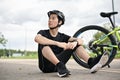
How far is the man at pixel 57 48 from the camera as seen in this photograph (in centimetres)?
700

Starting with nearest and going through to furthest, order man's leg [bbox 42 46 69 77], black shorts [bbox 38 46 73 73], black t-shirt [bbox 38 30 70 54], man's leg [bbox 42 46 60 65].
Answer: man's leg [bbox 42 46 69 77] → man's leg [bbox 42 46 60 65] → black shorts [bbox 38 46 73 73] → black t-shirt [bbox 38 30 70 54]

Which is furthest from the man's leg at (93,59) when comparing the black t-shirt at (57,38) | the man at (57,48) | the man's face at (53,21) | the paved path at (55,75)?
the man's face at (53,21)

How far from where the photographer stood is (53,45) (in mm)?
7270

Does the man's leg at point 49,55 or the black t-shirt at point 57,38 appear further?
the black t-shirt at point 57,38

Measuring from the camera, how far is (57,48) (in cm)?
736

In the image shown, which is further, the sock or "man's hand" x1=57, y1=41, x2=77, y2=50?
the sock

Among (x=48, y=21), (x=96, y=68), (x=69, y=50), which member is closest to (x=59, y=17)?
(x=48, y=21)

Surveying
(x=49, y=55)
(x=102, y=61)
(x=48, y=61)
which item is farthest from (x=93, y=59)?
(x=49, y=55)

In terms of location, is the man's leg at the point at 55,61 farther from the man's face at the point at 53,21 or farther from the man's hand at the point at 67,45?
the man's face at the point at 53,21

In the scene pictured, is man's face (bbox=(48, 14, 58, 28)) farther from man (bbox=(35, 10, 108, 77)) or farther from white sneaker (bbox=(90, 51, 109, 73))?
white sneaker (bbox=(90, 51, 109, 73))

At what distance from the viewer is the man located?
700 cm

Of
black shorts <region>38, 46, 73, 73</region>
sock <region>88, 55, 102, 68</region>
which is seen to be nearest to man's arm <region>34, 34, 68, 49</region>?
black shorts <region>38, 46, 73, 73</region>

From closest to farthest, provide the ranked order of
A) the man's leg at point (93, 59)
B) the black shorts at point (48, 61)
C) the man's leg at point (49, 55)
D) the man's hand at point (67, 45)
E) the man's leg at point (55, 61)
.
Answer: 1. the man's leg at point (55, 61)
2. the man's leg at point (49, 55)
3. the man's hand at point (67, 45)
4. the black shorts at point (48, 61)
5. the man's leg at point (93, 59)

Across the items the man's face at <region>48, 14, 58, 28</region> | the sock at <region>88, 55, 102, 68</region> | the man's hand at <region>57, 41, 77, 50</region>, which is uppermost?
the man's face at <region>48, 14, 58, 28</region>
